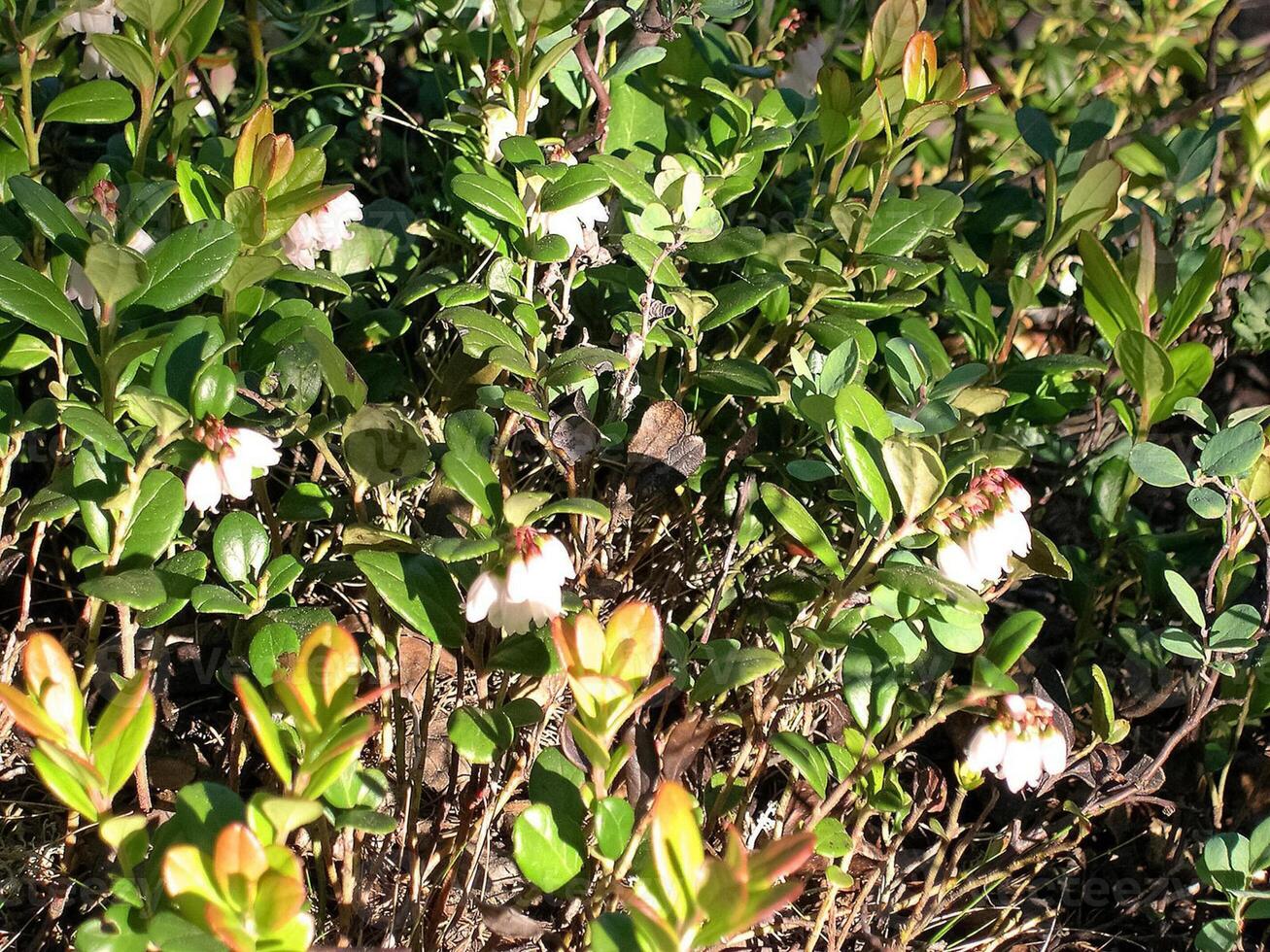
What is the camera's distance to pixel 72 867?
1.24 metres

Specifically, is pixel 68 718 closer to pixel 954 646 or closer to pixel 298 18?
pixel 954 646

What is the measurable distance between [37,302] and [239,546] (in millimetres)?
289

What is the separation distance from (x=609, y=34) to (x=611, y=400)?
2.50 ft

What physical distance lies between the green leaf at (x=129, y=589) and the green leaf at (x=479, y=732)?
29 cm

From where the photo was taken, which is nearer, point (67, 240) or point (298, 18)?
point (67, 240)

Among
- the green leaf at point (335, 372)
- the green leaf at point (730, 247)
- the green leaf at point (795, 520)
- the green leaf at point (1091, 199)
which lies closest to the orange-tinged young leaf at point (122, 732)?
the green leaf at point (335, 372)

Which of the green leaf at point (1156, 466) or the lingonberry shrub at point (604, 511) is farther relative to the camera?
the green leaf at point (1156, 466)

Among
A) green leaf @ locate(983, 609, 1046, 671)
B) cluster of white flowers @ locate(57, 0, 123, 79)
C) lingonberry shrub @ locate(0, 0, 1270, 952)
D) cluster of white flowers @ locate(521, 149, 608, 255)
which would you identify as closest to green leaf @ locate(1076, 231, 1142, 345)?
lingonberry shrub @ locate(0, 0, 1270, 952)

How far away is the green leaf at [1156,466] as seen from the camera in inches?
49.3

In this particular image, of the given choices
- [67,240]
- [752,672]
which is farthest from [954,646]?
[67,240]

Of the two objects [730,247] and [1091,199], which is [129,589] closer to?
[730,247]

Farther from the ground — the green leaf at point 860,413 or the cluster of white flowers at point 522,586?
the green leaf at point 860,413

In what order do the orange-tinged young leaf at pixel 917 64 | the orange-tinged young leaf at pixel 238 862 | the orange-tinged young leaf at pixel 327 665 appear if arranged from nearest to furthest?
1. the orange-tinged young leaf at pixel 238 862
2. the orange-tinged young leaf at pixel 327 665
3. the orange-tinged young leaf at pixel 917 64

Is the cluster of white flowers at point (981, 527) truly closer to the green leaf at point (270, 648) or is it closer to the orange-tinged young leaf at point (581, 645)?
the orange-tinged young leaf at point (581, 645)
